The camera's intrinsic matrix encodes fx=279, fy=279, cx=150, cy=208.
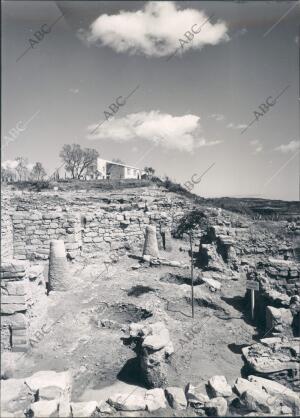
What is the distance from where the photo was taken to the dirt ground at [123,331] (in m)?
6.08

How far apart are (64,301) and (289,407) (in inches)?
264

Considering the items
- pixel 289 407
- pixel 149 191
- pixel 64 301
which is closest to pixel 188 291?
pixel 64 301

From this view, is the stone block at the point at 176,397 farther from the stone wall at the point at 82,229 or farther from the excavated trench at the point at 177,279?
the stone wall at the point at 82,229

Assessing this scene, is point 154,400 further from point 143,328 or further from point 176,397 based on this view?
point 143,328

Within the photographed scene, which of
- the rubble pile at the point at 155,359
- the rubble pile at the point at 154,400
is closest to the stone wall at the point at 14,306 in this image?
the rubble pile at the point at 154,400

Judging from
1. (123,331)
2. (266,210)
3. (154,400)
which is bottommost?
(154,400)

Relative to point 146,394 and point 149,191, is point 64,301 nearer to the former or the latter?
point 146,394

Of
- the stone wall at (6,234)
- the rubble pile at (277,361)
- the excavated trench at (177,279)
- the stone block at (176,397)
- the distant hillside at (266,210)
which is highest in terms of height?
the distant hillside at (266,210)

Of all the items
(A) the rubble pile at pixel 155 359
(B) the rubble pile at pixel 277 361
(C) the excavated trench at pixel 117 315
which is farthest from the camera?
(C) the excavated trench at pixel 117 315

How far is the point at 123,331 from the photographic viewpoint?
7.57m

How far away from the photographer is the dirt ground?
608cm

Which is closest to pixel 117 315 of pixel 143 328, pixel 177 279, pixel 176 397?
pixel 143 328

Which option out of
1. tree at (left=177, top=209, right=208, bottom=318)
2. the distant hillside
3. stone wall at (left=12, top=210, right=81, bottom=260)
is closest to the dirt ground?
stone wall at (left=12, top=210, right=81, bottom=260)

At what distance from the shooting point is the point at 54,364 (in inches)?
248
